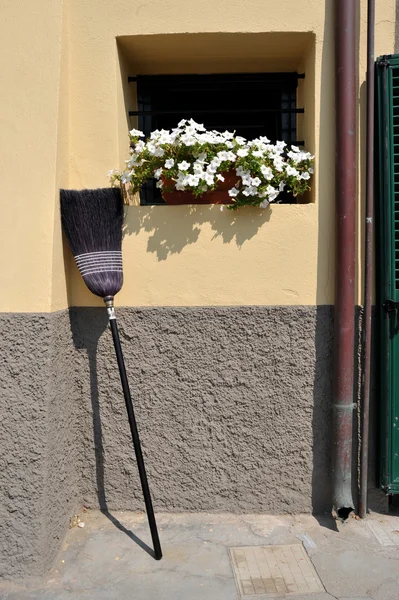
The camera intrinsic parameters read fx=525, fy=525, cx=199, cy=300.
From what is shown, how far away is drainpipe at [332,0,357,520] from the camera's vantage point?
3016 millimetres

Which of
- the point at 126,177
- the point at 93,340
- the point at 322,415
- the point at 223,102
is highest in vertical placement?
the point at 223,102

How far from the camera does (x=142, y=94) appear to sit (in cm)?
365

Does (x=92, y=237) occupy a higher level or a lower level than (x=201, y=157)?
lower

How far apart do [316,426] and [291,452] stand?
0.72 ft

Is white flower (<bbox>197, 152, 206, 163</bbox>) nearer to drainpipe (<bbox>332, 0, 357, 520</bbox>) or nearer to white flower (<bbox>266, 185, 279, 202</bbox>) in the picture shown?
white flower (<bbox>266, 185, 279, 202</bbox>)

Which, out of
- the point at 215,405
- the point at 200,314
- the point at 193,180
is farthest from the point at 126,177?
the point at 215,405

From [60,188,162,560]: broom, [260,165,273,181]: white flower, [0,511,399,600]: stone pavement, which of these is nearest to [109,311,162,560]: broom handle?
[60,188,162,560]: broom

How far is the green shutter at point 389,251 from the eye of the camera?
120 inches

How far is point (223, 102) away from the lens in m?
3.91

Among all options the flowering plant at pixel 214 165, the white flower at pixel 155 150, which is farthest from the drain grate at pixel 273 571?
the white flower at pixel 155 150

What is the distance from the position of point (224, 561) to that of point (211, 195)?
81.6 inches

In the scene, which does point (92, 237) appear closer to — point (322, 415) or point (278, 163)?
point (278, 163)

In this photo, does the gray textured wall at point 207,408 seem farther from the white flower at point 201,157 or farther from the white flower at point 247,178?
the white flower at point 201,157

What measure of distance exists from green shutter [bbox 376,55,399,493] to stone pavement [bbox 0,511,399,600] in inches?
19.3
